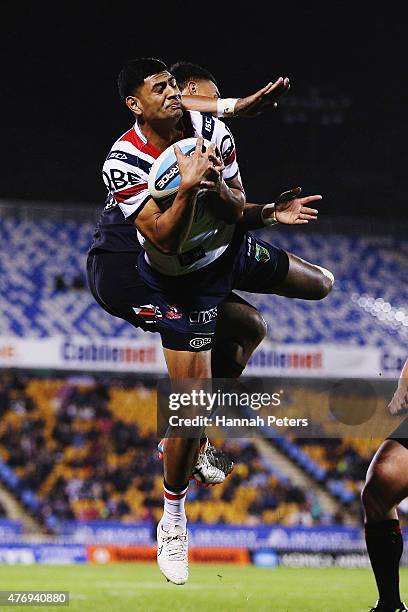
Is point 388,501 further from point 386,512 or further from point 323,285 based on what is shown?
point 323,285

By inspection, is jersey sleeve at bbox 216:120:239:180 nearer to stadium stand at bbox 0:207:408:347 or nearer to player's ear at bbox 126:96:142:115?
player's ear at bbox 126:96:142:115

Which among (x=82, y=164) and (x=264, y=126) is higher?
(x=264, y=126)

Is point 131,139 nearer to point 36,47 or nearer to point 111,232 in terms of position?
point 111,232

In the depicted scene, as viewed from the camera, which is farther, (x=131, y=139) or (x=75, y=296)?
(x=75, y=296)

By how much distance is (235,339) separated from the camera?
630 centimetres

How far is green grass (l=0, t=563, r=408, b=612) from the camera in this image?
8.44 m

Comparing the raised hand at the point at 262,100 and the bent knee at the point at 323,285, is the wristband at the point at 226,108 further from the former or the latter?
the bent knee at the point at 323,285

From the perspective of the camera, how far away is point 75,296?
721 inches

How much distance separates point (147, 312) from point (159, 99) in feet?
4.34

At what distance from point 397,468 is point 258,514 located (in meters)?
12.6

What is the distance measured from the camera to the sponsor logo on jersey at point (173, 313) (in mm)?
5683

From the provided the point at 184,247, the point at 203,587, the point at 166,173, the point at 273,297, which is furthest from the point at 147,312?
the point at 273,297

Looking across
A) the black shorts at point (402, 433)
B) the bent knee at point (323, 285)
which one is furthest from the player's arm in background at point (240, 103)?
the black shorts at point (402, 433)

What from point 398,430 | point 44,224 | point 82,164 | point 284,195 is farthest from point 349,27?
point 44,224
